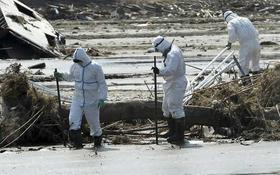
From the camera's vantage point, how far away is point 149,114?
43.6ft

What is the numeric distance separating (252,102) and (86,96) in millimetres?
3144

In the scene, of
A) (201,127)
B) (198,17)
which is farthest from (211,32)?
(201,127)

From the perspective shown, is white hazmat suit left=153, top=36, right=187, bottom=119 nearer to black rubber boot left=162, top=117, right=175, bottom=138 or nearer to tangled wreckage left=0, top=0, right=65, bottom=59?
black rubber boot left=162, top=117, right=175, bottom=138

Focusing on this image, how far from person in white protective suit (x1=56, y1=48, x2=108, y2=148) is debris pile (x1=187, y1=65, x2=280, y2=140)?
2401 mm

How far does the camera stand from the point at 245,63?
16.4 metres

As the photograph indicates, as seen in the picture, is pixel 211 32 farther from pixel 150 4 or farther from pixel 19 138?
pixel 19 138

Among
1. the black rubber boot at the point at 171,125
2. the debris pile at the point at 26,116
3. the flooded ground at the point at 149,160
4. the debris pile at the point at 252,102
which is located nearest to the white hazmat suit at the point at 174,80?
the black rubber boot at the point at 171,125

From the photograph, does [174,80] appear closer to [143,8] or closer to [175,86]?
[175,86]

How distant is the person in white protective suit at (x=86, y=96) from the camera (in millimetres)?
11875

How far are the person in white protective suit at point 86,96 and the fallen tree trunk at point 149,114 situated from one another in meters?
1.28

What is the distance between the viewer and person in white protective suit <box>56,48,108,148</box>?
1188 centimetres

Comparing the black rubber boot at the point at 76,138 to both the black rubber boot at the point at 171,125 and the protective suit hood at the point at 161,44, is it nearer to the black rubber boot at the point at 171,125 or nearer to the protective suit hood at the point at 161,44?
the black rubber boot at the point at 171,125

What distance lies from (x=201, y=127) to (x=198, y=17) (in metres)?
34.1

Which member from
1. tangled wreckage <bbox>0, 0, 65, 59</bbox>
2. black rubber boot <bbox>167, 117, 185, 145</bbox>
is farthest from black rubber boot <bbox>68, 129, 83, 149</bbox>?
tangled wreckage <bbox>0, 0, 65, 59</bbox>
